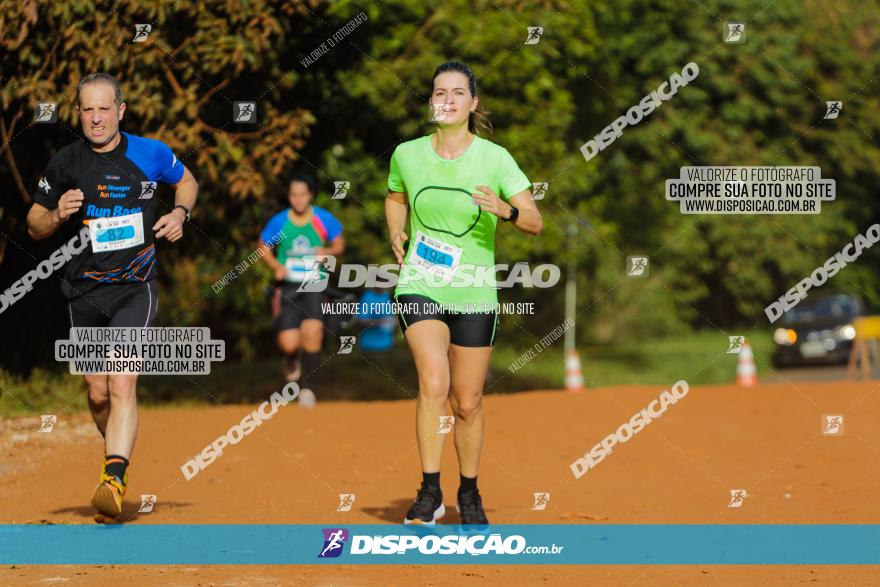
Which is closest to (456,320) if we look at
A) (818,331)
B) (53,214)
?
(53,214)

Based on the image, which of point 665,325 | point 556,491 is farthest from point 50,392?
point 665,325

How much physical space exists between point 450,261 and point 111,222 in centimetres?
201

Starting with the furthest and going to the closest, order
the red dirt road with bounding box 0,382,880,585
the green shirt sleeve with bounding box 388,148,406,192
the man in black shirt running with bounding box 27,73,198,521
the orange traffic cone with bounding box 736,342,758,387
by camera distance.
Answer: the orange traffic cone with bounding box 736,342,758,387, the man in black shirt running with bounding box 27,73,198,521, the green shirt sleeve with bounding box 388,148,406,192, the red dirt road with bounding box 0,382,880,585

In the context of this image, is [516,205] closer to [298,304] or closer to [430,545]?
[430,545]

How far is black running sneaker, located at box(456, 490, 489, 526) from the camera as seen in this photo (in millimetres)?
8148

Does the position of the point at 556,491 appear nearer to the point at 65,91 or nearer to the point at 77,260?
the point at 77,260

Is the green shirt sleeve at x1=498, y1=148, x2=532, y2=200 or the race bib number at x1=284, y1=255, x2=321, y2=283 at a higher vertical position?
the race bib number at x1=284, y1=255, x2=321, y2=283

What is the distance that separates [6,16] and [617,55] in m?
24.2

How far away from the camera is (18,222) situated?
1563cm

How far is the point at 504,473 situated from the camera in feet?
36.0

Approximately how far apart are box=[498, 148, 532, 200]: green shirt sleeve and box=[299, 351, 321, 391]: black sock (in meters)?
→ 6.51

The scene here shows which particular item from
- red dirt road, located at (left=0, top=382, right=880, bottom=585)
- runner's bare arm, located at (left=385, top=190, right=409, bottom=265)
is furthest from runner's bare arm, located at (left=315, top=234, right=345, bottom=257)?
runner's bare arm, located at (left=385, top=190, right=409, bottom=265)

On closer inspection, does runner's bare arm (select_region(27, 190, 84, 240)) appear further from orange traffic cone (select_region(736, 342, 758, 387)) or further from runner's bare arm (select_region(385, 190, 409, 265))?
orange traffic cone (select_region(736, 342, 758, 387))

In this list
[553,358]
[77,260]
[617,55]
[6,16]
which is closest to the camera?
[77,260]
